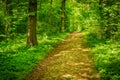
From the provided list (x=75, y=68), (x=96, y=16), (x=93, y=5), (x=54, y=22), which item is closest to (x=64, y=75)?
(x=75, y=68)

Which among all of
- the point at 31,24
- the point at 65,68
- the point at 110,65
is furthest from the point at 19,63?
the point at 31,24

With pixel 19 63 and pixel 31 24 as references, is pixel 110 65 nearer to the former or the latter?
pixel 19 63

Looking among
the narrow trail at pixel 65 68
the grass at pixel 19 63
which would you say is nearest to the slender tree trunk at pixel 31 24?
the grass at pixel 19 63

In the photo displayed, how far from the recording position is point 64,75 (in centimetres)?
1020

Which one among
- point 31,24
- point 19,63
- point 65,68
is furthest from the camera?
point 31,24

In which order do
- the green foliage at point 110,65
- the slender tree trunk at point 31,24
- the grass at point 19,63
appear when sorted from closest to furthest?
the green foliage at point 110,65 < the grass at point 19,63 < the slender tree trunk at point 31,24

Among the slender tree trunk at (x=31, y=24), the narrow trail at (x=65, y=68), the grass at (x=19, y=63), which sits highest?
the slender tree trunk at (x=31, y=24)

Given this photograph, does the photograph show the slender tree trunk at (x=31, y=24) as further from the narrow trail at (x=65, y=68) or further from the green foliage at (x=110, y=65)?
the green foliage at (x=110, y=65)

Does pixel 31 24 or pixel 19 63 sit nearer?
pixel 19 63

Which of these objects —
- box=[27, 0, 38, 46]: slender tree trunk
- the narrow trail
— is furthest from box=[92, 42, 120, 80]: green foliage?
box=[27, 0, 38, 46]: slender tree trunk

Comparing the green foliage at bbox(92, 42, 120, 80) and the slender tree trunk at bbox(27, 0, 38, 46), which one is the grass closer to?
the slender tree trunk at bbox(27, 0, 38, 46)

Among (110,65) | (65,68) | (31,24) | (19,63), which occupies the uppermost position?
(31,24)

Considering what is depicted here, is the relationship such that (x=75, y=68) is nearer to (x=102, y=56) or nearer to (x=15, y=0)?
(x=102, y=56)

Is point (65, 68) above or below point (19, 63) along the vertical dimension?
below
